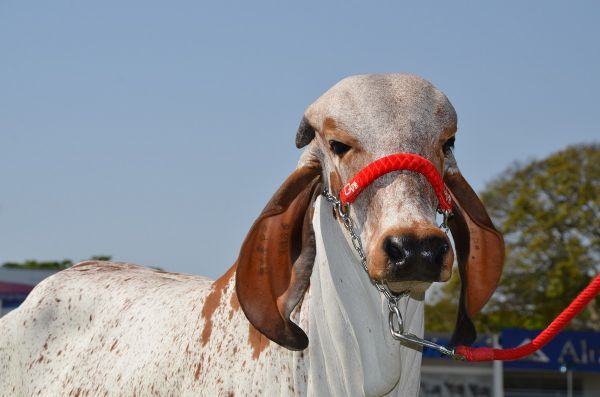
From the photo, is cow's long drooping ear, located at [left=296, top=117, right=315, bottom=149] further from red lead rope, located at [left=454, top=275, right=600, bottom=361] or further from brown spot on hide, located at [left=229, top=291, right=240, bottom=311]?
red lead rope, located at [left=454, top=275, right=600, bottom=361]

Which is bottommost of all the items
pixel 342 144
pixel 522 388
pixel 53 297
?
pixel 522 388

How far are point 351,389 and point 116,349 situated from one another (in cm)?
150

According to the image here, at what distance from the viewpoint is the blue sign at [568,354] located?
102 feet

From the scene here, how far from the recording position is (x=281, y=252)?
3990 mm

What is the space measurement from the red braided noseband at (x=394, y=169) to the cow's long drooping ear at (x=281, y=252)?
13.0 inches

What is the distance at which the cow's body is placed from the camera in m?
3.87

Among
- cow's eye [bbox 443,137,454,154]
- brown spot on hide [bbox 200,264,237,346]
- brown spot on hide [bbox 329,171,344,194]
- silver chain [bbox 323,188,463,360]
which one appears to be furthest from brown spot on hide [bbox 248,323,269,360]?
cow's eye [bbox 443,137,454,154]

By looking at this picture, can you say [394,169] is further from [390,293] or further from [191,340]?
[191,340]

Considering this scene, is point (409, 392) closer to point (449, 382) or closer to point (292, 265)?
point (292, 265)

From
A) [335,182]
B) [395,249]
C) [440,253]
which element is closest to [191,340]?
[335,182]

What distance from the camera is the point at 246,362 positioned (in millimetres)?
3998

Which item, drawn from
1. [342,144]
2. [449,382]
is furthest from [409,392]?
[449,382]

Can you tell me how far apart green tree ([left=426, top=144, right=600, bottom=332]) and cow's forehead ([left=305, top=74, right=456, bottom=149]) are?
111 ft

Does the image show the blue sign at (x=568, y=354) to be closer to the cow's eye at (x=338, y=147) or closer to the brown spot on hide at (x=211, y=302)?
the brown spot on hide at (x=211, y=302)
